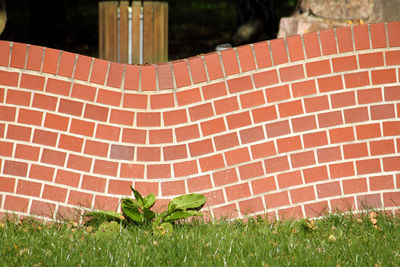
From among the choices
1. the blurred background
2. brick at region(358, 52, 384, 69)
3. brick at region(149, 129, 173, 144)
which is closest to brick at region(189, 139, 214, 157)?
brick at region(149, 129, 173, 144)

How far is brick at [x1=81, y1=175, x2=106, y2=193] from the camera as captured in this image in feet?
12.5

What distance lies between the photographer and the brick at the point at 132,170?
384cm

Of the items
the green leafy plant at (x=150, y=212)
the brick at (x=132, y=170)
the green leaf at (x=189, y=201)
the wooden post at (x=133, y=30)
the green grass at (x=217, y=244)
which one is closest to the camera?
the green grass at (x=217, y=244)

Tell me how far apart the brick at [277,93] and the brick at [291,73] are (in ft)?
0.20

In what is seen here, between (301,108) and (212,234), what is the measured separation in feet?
3.58

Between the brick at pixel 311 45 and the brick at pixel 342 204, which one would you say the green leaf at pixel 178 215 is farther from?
the brick at pixel 311 45

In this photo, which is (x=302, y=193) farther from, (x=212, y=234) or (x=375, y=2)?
(x=375, y=2)

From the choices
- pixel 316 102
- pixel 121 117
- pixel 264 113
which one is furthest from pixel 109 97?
pixel 316 102

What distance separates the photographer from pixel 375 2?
14.9ft

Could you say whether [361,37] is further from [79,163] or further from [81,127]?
[79,163]

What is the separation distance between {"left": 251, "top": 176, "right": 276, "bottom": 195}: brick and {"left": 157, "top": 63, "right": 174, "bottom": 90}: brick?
882 millimetres

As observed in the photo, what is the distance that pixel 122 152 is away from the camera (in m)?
3.84

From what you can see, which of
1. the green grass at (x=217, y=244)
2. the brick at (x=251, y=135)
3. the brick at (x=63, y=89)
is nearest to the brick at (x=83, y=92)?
the brick at (x=63, y=89)

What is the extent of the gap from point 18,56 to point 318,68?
2065mm
